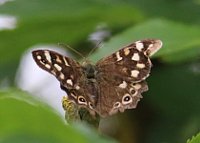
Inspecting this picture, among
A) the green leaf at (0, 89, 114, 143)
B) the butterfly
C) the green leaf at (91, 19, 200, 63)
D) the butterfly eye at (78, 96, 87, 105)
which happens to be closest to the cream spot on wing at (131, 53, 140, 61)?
the butterfly

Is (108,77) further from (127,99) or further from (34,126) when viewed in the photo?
(34,126)

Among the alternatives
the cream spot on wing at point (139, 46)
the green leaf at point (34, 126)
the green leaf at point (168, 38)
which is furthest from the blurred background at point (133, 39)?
the green leaf at point (34, 126)

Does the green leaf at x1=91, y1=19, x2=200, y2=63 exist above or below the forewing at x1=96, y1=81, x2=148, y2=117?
above

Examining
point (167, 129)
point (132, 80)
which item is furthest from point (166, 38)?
point (132, 80)

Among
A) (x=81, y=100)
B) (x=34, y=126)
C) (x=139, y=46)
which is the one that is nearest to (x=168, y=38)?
(x=139, y=46)

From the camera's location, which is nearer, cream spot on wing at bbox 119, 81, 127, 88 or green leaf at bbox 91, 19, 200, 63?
cream spot on wing at bbox 119, 81, 127, 88

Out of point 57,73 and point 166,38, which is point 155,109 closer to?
point 166,38

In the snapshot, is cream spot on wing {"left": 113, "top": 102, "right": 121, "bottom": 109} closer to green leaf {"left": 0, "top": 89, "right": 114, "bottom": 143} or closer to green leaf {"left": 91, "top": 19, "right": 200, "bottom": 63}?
green leaf {"left": 91, "top": 19, "right": 200, "bottom": 63}

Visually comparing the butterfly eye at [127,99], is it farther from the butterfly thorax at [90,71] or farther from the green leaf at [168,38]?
the green leaf at [168,38]

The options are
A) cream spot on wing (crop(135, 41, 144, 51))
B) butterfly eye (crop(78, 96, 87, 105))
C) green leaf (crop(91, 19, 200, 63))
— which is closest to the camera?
butterfly eye (crop(78, 96, 87, 105))
